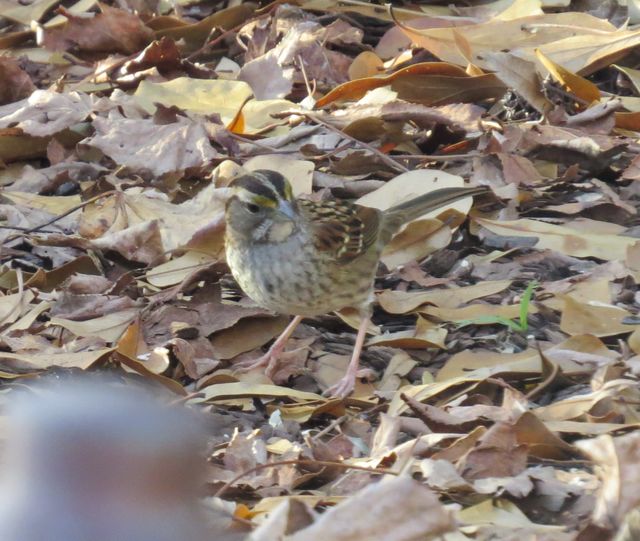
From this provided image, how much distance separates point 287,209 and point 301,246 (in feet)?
0.59

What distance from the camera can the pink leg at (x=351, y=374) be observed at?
422 centimetres

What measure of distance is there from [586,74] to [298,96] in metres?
1.54

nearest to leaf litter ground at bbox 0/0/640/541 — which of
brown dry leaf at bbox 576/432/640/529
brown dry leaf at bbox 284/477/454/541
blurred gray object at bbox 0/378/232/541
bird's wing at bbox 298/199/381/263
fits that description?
brown dry leaf at bbox 576/432/640/529

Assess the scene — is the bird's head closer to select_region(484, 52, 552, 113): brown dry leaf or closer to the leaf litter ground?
the leaf litter ground

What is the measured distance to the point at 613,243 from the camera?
4.93 metres

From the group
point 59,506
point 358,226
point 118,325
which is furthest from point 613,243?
point 59,506

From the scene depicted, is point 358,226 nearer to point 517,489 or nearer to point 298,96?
point 298,96

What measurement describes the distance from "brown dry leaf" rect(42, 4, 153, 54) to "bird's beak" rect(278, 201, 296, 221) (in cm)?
244

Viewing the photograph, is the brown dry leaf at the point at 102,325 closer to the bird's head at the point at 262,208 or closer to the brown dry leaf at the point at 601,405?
the bird's head at the point at 262,208

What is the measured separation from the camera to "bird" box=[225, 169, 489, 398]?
4.82m

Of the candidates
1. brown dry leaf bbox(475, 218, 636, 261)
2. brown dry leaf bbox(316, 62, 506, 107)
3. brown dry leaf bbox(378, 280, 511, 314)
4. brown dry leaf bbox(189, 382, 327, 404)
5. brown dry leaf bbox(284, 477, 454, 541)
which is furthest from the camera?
brown dry leaf bbox(316, 62, 506, 107)

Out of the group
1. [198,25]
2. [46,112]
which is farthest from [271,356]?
[198,25]

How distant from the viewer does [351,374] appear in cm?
438

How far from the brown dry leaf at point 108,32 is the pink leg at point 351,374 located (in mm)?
2937
